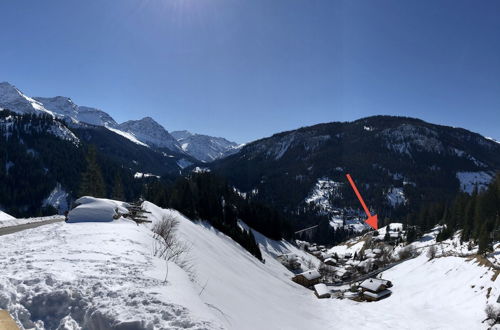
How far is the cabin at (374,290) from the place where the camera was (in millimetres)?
52625

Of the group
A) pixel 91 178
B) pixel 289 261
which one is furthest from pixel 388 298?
pixel 91 178

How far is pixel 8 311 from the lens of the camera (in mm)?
8820

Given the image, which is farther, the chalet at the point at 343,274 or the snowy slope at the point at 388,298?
the chalet at the point at 343,274

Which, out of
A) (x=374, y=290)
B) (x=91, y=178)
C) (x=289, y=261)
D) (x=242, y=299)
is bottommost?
(x=289, y=261)

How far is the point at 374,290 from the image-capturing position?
53875 mm

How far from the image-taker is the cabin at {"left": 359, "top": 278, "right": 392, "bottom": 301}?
5262 centimetres

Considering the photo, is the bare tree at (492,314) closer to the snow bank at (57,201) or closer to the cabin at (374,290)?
the cabin at (374,290)

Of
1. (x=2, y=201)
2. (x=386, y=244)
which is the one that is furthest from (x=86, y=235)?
(x=2, y=201)

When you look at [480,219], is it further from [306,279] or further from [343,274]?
[306,279]

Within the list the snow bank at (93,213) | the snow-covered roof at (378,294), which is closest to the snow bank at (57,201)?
the snow bank at (93,213)

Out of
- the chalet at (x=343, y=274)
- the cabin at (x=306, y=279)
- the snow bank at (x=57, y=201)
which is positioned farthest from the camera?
the snow bank at (x=57, y=201)

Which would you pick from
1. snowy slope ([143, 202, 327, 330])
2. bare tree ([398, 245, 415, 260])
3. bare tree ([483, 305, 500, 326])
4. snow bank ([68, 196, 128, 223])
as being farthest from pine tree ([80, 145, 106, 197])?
bare tree ([398, 245, 415, 260])

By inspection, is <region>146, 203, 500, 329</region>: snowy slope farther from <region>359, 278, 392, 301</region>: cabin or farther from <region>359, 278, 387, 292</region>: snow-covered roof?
<region>359, 278, 387, 292</region>: snow-covered roof

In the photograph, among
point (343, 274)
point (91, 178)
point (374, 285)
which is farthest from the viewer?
point (343, 274)
